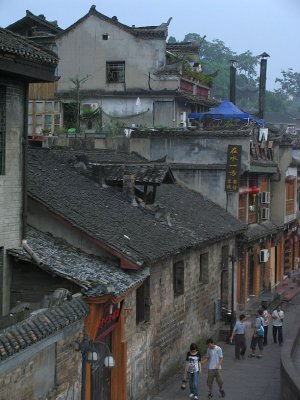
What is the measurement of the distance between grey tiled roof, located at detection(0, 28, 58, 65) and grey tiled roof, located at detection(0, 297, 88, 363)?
4411 mm

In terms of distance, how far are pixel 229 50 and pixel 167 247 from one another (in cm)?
13113

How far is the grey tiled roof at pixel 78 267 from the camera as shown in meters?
14.6

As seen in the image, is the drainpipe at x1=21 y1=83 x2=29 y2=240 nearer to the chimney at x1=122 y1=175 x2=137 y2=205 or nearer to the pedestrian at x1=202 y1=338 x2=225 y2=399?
the pedestrian at x1=202 y1=338 x2=225 y2=399

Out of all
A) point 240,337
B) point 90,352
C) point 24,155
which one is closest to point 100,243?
point 24,155

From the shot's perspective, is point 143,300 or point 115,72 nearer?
point 143,300

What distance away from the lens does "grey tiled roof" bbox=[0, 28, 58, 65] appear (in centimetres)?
1302

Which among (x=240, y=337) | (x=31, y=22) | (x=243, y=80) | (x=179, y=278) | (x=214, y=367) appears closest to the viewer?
(x=214, y=367)

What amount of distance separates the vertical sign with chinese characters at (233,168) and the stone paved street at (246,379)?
6545 mm

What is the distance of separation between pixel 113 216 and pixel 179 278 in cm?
328

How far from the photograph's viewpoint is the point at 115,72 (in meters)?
39.9

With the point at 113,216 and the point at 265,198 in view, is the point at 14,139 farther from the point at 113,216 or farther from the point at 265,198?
the point at 265,198

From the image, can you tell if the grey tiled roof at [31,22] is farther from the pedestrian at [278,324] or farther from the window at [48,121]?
the pedestrian at [278,324]

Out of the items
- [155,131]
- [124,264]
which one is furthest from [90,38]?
[124,264]

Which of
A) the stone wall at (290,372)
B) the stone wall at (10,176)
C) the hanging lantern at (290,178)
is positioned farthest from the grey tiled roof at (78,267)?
the hanging lantern at (290,178)
